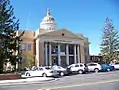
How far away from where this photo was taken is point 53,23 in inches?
3177

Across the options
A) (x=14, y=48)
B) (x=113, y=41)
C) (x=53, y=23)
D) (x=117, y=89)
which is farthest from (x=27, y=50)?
(x=117, y=89)

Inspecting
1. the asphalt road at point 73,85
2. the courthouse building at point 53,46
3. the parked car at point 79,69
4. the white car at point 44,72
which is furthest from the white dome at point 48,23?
the asphalt road at point 73,85

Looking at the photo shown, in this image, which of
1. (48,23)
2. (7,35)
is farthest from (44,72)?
(48,23)

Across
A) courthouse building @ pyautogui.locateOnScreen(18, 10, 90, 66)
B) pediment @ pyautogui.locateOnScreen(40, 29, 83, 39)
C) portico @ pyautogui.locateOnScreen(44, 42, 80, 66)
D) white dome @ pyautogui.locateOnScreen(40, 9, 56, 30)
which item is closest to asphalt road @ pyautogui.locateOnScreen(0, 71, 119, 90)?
courthouse building @ pyautogui.locateOnScreen(18, 10, 90, 66)

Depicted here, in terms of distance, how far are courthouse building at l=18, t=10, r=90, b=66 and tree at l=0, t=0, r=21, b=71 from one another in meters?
26.0

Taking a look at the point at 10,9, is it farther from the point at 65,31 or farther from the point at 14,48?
the point at 65,31

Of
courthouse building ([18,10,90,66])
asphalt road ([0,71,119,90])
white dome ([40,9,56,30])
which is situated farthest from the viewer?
white dome ([40,9,56,30])

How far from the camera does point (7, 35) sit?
122ft

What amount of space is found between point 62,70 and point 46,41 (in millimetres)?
28449

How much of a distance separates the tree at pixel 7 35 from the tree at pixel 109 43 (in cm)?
4005

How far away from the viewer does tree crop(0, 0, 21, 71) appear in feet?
117

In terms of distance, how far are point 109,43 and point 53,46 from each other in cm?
1632

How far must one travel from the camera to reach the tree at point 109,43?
7194 cm

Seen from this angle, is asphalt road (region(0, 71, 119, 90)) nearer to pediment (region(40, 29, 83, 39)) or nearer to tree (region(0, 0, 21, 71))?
tree (region(0, 0, 21, 71))
